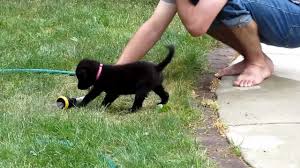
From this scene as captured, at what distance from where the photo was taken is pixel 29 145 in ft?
11.2

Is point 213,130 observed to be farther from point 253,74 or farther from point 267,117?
point 253,74

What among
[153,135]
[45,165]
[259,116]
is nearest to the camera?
[45,165]

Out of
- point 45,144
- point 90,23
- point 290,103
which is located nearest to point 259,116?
point 290,103

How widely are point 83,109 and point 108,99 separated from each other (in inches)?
8.5

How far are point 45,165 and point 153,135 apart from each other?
2.08ft

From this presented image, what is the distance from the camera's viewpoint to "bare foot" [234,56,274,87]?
15.7 feet

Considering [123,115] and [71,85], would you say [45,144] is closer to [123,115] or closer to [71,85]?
[123,115]

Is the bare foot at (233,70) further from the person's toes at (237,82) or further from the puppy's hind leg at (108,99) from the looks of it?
the puppy's hind leg at (108,99)

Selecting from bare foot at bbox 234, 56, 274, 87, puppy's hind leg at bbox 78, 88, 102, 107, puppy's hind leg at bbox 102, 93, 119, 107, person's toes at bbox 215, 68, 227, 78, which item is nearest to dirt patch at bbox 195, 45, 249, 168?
person's toes at bbox 215, 68, 227, 78

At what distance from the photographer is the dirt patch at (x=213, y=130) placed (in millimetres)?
3367

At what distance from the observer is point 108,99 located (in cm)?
422

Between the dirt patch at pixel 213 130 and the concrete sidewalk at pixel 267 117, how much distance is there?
1.9 inches

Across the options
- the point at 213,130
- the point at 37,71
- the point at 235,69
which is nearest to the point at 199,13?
the point at 235,69

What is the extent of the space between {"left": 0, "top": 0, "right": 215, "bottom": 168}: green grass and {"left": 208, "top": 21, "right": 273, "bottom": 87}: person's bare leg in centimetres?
33
